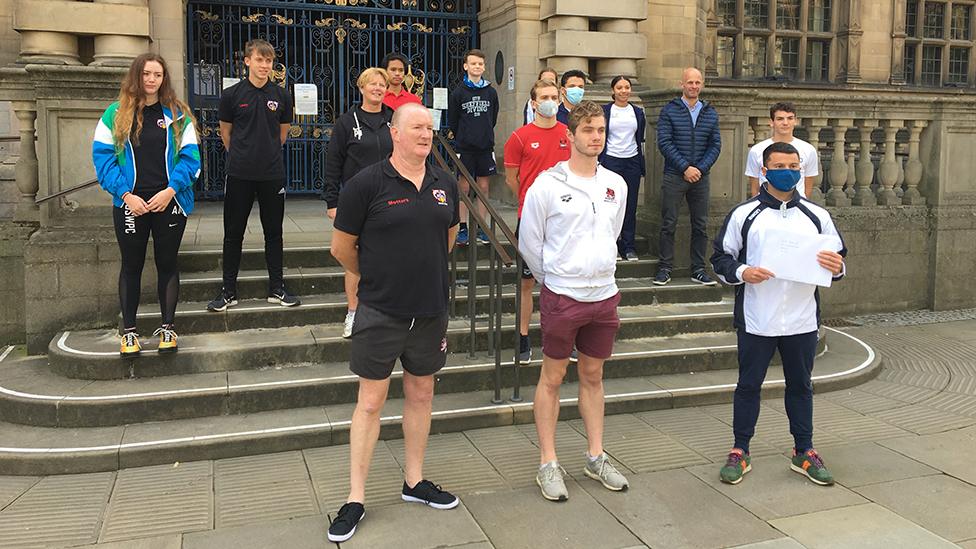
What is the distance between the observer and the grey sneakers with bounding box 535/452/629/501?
4555mm

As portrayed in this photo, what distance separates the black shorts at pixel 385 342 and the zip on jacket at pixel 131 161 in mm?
2233


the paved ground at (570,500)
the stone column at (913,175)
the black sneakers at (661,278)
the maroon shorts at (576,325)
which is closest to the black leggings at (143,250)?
the paved ground at (570,500)

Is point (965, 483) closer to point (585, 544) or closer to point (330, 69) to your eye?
point (585, 544)

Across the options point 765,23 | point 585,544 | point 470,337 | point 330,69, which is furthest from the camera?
point 765,23

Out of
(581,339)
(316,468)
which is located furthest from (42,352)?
(581,339)

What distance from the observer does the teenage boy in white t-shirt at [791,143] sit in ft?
21.3

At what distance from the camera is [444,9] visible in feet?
38.7

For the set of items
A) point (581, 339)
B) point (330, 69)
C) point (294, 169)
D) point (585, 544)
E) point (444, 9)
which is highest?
point (444, 9)

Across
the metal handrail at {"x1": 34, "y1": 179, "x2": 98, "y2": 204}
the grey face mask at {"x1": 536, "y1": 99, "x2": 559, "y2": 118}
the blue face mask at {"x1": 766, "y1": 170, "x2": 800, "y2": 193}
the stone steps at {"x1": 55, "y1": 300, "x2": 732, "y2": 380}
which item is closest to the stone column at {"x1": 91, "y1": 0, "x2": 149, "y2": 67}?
the metal handrail at {"x1": 34, "y1": 179, "x2": 98, "y2": 204}

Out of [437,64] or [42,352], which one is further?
[437,64]

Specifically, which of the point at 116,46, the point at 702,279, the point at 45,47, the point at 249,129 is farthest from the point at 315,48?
the point at 702,279

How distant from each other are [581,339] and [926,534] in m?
1.94

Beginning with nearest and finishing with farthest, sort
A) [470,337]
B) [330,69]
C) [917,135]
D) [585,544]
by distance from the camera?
[585,544], [470,337], [917,135], [330,69]

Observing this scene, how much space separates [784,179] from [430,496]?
2.55 m
